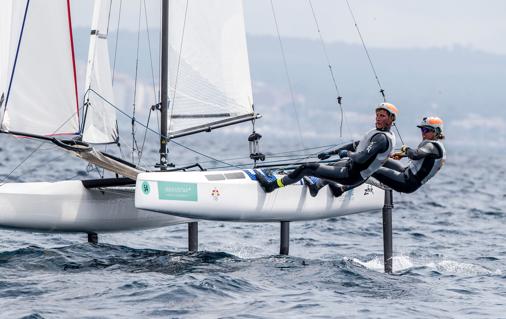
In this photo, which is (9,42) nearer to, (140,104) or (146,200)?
(146,200)

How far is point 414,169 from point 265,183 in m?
1.63

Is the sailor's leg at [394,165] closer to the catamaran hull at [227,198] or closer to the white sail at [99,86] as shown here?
the catamaran hull at [227,198]

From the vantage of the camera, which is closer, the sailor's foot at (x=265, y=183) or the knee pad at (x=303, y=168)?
the knee pad at (x=303, y=168)

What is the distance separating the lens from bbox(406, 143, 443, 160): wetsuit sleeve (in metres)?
10.9

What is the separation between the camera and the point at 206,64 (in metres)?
12.1


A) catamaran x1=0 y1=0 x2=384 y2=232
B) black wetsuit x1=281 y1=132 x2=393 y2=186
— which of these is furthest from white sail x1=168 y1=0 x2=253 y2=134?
black wetsuit x1=281 y1=132 x2=393 y2=186

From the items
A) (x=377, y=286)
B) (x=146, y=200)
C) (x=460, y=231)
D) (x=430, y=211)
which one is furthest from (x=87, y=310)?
(x=430, y=211)

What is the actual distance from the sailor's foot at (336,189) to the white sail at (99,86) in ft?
8.48

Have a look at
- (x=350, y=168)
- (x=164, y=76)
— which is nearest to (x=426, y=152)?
(x=350, y=168)

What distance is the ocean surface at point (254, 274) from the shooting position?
28.3 feet

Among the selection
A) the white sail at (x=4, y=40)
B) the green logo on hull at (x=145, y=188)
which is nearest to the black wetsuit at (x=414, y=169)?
the green logo on hull at (x=145, y=188)

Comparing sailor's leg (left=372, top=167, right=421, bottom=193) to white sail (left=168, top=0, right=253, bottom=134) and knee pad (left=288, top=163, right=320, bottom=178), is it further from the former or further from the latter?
white sail (left=168, top=0, right=253, bottom=134)

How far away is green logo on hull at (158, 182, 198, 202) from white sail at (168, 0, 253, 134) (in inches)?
59.8

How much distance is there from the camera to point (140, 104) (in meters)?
185
